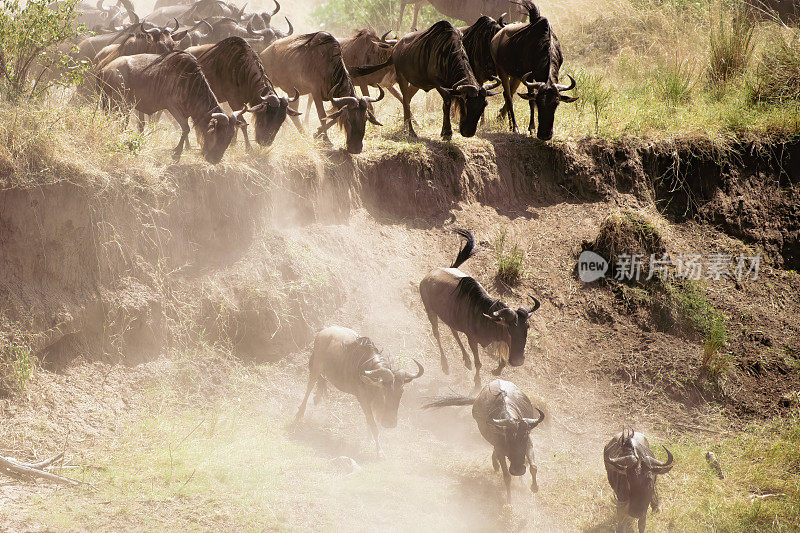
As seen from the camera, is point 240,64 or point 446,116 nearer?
point 240,64

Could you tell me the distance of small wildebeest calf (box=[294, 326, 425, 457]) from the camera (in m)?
5.57

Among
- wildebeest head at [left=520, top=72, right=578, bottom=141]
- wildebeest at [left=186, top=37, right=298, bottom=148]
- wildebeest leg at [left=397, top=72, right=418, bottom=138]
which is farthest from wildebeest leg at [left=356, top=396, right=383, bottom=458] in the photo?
wildebeest head at [left=520, top=72, right=578, bottom=141]

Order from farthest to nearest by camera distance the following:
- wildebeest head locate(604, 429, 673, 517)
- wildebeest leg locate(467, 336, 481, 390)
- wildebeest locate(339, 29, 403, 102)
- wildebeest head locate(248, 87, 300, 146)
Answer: wildebeest locate(339, 29, 403, 102) → wildebeest head locate(248, 87, 300, 146) → wildebeest leg locate(467, 336, 481, 390) → wildebeest head locate(604, 429, 673, 517)

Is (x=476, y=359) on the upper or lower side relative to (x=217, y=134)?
lower

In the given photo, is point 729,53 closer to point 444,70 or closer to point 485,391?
point 444,70

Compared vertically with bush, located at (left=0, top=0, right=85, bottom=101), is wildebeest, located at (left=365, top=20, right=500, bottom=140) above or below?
below

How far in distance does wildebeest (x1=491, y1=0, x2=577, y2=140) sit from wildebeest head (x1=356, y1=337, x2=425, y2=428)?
5.04 metres

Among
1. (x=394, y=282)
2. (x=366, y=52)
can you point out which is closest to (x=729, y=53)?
(x=366, y=52)

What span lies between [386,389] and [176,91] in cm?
383

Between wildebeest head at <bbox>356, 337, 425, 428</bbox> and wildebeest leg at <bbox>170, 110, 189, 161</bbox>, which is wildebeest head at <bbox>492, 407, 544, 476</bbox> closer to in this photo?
wildebeest head at <bbox>356, 337, 425, 428</bbox>

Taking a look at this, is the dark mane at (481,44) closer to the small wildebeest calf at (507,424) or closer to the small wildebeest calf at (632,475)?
the small wildebeest calf at (507,424)

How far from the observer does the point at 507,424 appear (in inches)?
207

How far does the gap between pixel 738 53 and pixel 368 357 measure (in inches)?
378

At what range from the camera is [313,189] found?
25.5ft
